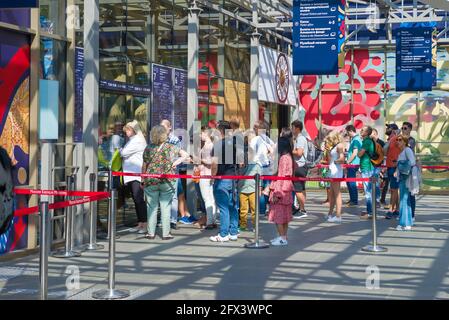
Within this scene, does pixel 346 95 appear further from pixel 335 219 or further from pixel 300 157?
pixel 335 219

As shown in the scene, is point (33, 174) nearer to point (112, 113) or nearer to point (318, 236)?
point (112, 113)

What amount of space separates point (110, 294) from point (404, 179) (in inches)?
268

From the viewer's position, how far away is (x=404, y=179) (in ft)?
41.2

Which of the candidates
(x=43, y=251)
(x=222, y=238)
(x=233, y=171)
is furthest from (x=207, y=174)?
(x=43, y=251)

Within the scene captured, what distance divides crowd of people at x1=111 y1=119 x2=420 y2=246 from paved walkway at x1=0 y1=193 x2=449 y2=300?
0.40 m

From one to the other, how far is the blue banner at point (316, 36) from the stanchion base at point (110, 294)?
28.9 feet

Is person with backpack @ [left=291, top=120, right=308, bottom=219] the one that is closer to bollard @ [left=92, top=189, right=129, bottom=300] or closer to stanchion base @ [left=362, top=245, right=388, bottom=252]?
stanchion base @ [left=362, top=245, right=388, bottom=252]

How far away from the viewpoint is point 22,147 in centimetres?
985

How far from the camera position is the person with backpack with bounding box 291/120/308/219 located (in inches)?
532

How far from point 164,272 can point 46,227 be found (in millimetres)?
2415

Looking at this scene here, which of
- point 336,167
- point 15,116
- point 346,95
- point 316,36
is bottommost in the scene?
point 336,167

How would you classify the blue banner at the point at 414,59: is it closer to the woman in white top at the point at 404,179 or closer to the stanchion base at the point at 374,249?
the woman in white top at the point at 404,179
